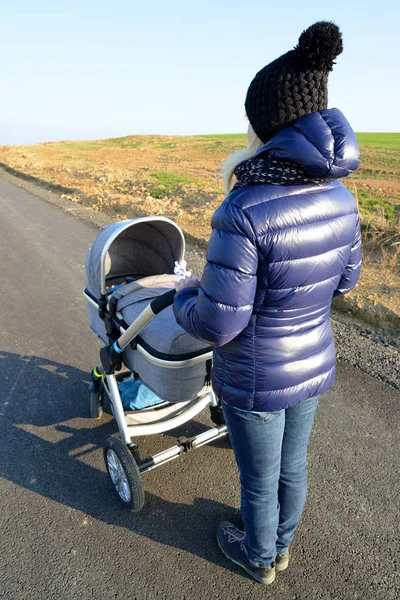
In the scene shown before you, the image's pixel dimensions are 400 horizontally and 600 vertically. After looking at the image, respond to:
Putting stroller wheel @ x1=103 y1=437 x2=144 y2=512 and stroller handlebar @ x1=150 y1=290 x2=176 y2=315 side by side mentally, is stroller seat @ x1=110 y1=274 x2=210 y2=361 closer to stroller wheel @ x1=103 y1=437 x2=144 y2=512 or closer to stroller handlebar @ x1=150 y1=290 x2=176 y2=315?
stroller handlebar @ x1=150 y1=290 x2=176 y2=315

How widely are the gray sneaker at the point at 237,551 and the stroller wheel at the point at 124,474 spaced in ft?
1.68

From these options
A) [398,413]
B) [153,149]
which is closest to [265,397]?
[398,413]

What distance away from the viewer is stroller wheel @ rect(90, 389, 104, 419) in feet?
12.0

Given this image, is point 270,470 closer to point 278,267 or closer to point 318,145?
point 278,267

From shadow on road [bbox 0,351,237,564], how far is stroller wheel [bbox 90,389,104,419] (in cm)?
7

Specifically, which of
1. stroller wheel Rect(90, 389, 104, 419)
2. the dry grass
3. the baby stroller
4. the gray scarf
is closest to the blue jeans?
the baby stroller

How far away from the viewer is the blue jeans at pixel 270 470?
2.11 metres

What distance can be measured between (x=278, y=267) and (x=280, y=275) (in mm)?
36

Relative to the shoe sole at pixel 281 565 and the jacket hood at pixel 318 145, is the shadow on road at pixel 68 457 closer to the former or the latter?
the shoe sole at pixel 281 565

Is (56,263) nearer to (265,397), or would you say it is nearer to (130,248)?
(130,248)

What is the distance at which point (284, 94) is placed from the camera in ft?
5.49

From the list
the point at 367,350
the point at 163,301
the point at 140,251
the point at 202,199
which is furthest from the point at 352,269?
the point at 202,199

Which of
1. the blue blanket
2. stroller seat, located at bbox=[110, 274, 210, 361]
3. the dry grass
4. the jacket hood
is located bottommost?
the dry grass

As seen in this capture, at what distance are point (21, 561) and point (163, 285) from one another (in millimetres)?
1800
